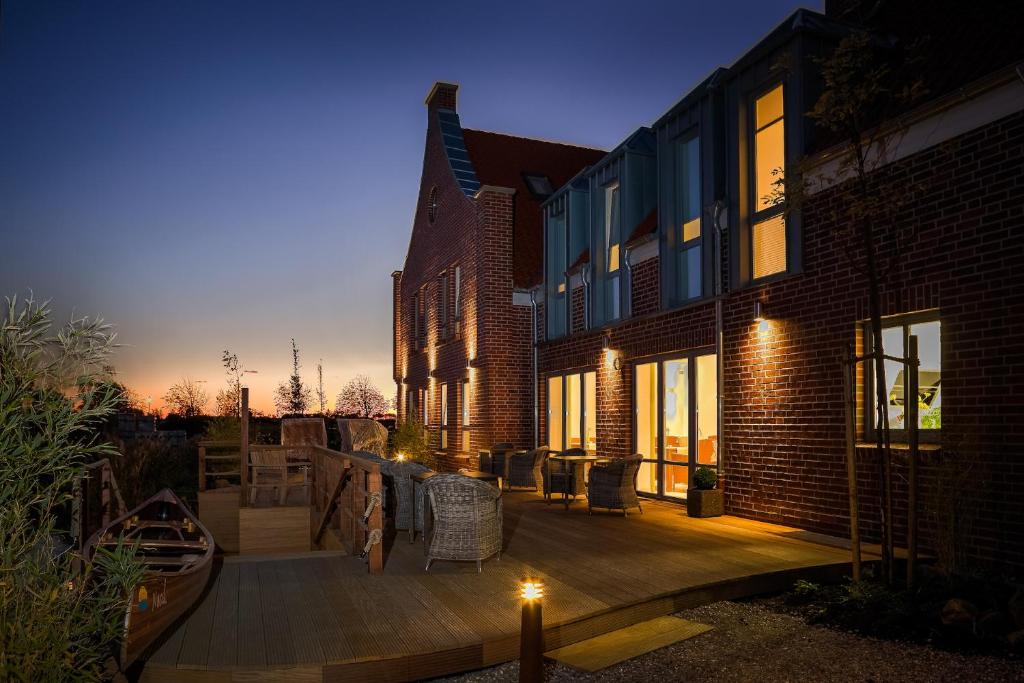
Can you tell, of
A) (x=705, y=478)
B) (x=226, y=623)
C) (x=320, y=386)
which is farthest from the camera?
(x=320, y=386)

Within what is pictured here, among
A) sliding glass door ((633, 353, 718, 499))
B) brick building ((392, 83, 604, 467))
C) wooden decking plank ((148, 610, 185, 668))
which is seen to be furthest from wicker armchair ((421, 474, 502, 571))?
brick building ((392, 83, 604, 467))

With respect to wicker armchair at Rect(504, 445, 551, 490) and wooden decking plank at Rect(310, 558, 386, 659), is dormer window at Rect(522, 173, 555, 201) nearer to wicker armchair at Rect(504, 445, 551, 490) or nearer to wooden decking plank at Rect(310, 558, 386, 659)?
wicker armchair at Rect(504, 445, 551, 490)

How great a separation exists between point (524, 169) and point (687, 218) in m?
8.81

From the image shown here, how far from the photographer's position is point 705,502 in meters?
9.09

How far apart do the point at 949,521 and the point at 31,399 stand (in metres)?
5.72

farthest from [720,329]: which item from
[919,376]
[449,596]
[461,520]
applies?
[449,596]

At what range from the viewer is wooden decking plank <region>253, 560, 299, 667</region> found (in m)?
4.11

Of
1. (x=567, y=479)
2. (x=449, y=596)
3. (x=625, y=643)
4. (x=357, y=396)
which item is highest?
(x=357, y=396)

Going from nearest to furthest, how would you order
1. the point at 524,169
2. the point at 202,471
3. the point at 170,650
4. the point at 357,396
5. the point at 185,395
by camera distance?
the point at 170,650
the point at 202,471
the point at 524,169
the point at 185,395
the point at 357,396

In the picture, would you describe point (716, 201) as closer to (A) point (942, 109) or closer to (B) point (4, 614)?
(A) point (942, 109)

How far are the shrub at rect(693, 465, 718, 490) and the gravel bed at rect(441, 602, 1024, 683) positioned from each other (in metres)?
4.18

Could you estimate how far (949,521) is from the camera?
18.1ft

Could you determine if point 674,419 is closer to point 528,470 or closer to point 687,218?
point 687,218

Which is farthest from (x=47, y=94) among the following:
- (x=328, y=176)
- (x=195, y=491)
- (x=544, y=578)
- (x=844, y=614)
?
(x=328, y=176)
